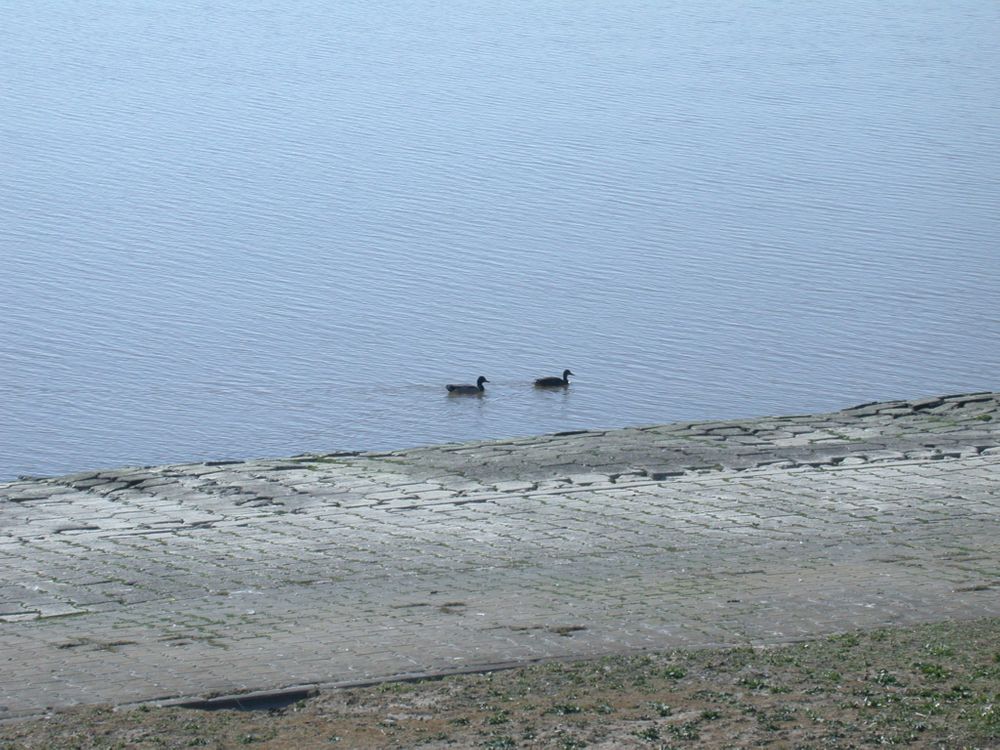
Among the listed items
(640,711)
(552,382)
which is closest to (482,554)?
(640,711)

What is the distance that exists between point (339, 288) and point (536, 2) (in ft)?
92.0

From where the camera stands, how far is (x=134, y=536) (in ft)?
40.7

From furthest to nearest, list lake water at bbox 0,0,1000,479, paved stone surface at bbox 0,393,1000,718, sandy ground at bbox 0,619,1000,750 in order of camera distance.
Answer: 1. lake water at bbox 0,0,1000,479
2. paved stone surface at bbox 0,393,1000,718
3. sandy ground at bbox 0,619,1000,750

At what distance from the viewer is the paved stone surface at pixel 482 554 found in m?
9.09

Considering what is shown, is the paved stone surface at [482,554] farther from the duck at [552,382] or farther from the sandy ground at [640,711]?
the duck at [552,382]

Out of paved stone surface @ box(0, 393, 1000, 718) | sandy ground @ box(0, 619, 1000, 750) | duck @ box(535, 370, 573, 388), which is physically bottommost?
sandy ground @ box(0, 619, 1000, 750)

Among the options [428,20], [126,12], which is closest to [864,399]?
[428,20]

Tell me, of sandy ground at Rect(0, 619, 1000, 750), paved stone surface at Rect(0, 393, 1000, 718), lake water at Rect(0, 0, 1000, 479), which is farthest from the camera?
lake water at Rect(0, 0, 1000, 479)

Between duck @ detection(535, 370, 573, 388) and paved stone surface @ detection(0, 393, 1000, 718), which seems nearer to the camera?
paved stone surface @ detection(0, 393, 1000, 718)

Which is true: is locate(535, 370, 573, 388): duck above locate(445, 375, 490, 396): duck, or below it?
above

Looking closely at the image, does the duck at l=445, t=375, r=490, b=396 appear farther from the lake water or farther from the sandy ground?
the sandy ground

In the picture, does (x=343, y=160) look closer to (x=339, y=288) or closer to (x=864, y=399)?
(x=339, y=288)

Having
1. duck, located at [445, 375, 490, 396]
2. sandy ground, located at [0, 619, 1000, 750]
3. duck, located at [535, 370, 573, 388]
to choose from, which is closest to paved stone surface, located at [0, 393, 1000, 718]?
sandy ground, located at [0, 619, 1000, 750]

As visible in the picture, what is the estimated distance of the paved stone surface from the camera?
358 inches
